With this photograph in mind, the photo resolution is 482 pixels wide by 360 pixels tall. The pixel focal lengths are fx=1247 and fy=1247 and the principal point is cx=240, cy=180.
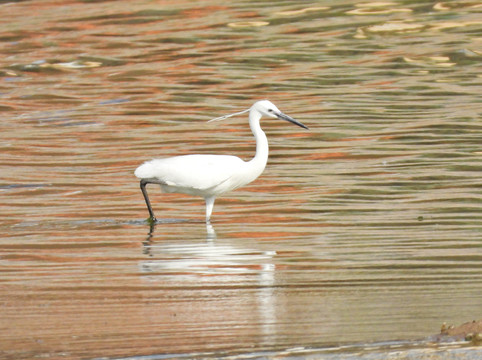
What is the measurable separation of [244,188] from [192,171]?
1353 mm

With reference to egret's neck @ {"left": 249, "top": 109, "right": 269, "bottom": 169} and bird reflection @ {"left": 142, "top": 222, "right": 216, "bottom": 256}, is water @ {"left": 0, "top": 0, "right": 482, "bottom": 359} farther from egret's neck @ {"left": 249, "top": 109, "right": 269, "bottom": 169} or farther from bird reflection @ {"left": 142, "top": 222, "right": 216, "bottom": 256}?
egret's neck @ {"left": 249, "top": 109, "right": 269, "bottom": 169}

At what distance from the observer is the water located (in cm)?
591

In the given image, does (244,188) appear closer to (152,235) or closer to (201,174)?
(201,174)

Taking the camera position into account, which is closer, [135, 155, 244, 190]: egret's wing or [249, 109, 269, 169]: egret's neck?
[135, 155, 244, 190]: egret's wing

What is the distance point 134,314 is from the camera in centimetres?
605

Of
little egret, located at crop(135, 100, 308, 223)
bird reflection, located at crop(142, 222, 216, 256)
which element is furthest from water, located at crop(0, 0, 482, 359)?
little egret, located at crop(135, 100, 308, 223)

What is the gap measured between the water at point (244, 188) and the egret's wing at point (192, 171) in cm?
30

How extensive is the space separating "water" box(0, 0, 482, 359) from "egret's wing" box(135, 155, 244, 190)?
11.9 inches

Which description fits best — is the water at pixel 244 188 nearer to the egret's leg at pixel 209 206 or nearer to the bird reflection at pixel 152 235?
the bird reflection at pixel 152 235

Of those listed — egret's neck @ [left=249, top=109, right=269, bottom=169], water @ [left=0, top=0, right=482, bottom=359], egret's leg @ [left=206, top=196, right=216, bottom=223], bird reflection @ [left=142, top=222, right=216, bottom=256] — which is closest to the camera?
water @ [left=0, top=0, right=482, bottom=359]

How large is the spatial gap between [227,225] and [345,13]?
1154cm

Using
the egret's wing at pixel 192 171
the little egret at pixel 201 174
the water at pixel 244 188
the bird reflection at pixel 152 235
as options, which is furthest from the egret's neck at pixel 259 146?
the bird reflection at pixel 152 235

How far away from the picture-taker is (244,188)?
11.0 metres

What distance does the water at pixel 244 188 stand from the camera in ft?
19.4
